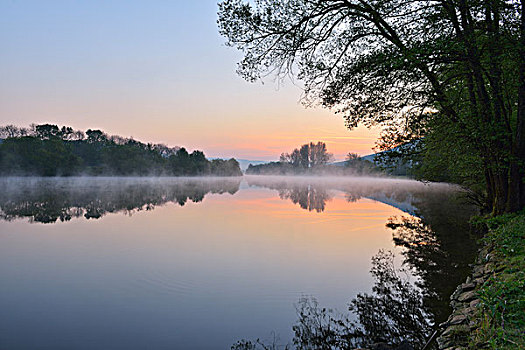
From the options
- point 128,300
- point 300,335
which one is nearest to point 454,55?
point 300,335

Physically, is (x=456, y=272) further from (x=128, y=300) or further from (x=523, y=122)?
(x=128, y=300)

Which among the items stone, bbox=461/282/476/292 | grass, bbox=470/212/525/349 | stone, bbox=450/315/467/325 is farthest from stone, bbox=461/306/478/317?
stone, bbox=461/282/476/292

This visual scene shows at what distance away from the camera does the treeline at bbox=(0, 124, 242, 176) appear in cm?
7838

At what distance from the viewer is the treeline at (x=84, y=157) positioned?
7838 cm

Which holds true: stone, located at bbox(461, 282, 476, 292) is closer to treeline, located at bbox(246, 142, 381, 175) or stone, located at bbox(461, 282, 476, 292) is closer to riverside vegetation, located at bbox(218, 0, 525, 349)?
riverside vegetation, located at bbox(218, 0, 525, 349)

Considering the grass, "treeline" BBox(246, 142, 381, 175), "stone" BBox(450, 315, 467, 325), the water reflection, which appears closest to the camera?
the grass

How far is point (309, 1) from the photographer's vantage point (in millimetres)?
10188

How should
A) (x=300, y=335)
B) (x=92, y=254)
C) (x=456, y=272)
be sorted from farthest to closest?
(x=92, y=254) → (x=456, y=272) → (x=300, y=335)

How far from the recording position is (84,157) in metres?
109

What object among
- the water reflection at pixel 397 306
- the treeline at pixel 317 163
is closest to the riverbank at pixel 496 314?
the water reflection at pixel 397 306

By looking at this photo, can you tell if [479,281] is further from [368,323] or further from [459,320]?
[368,323]

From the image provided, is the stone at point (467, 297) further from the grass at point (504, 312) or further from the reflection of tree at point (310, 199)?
the reflection of tree at point (310, 199)

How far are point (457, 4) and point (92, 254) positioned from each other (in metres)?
16.9

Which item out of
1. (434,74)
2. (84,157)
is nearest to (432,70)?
(434,74)
